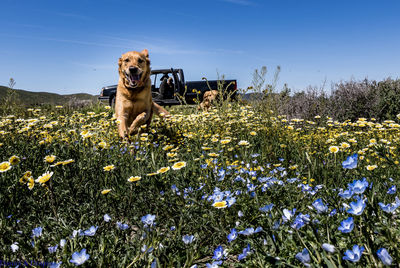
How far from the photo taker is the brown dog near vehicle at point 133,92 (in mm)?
4910

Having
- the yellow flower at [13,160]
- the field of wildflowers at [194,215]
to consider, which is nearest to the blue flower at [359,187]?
the field of wildflowers at [194,215]

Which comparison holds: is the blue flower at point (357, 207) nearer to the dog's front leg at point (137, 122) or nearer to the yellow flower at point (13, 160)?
the yellow flower at point (13, 160)

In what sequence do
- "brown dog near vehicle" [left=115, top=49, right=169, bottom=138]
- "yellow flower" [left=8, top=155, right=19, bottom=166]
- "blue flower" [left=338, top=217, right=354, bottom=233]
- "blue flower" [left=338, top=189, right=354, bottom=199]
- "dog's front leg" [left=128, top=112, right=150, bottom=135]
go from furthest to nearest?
"dog's front leg" [left=128, top=112, right=150, bottom=135], "brown dog near vehicle" [left=115, top=49, right=169, bottom=138], "yellow flower" [left=8, top=155, right=19, bottom=166], "blue flower" [left=338, top=189, right=354, bottom=199], "blue flower" [left=338, top=217, right=354, bottom=233]

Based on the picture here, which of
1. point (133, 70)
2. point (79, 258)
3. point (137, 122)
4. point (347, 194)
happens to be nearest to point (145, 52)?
point (133, 70)

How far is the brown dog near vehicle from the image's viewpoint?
491 centimetres

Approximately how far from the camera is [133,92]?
16.5 ft

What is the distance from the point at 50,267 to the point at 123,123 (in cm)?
387

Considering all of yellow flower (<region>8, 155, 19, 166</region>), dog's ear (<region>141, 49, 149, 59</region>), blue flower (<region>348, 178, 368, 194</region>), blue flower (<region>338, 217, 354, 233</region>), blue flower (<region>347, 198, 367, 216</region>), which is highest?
dog's ear (<region>141, 49, 149, 59</region>)

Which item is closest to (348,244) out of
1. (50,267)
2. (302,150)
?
(50,267)

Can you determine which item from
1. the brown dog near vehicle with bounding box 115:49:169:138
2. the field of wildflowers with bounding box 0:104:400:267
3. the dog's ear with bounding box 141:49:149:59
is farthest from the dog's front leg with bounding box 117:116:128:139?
the dog's ear with bounding box 141:49:149:59

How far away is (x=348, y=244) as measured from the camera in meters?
1.27

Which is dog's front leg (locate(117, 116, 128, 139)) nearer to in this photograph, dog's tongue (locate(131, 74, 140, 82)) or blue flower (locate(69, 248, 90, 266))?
dog's tongue (locate(131, 74, 140, 82))

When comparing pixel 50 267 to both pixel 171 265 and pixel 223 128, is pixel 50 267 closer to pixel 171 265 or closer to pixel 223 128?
pixel 171 265

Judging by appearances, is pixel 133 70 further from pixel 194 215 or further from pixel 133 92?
pixel 194 215
